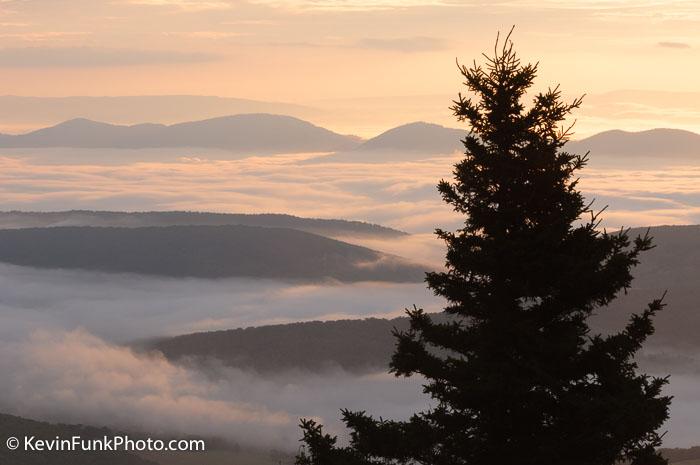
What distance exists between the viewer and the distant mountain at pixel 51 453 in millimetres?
149375

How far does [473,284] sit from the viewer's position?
2388cm

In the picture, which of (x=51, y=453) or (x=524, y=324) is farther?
(x=51, y=453)

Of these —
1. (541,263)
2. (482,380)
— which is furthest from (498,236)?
(482,380)

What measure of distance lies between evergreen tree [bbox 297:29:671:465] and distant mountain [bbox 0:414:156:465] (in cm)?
12815

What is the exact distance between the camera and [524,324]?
890 inches

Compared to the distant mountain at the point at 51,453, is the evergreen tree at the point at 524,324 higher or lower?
lower

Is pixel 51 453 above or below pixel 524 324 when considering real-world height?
above

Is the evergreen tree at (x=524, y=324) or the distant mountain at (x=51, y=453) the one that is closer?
the evergreen tree at (x=524, y=324)

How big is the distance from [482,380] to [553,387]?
1.33 metres

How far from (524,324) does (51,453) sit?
461 ft

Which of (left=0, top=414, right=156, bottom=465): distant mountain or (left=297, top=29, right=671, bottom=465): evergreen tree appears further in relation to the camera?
(left=0, top=414, right=156, bottom=465): distant mountain

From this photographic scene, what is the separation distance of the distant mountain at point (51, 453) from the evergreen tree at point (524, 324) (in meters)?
128

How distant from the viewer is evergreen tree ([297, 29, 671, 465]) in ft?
74.2

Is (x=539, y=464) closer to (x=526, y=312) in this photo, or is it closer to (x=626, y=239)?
(x=526, y=312)
